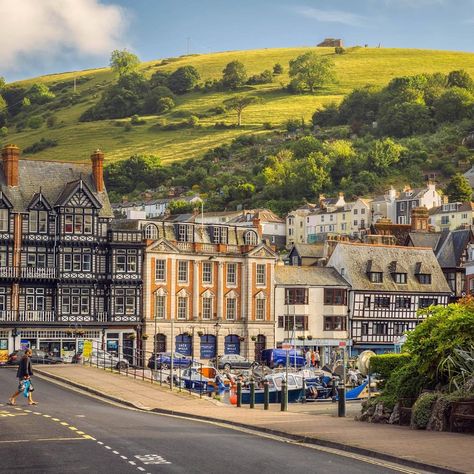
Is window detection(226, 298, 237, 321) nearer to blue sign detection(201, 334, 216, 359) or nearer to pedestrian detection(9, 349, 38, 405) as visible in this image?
blue sign detection(201, 334, 216, 359)

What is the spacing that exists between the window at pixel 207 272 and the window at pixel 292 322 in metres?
7.38

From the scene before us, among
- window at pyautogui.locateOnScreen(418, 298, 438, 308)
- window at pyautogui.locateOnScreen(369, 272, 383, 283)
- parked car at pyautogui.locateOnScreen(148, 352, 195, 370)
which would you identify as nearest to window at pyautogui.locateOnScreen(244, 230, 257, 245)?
window at pyautogui.locateOnScreen(369, 272, 383, 283)

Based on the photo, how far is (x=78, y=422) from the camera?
39.3 m

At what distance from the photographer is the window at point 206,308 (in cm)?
9912

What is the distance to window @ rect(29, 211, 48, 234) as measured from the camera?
92312 mm

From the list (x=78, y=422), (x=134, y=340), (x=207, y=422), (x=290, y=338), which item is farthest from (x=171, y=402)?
(x=290, y=338)

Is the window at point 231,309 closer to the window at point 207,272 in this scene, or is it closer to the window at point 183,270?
the window at point 207,272

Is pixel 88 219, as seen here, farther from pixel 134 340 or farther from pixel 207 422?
pixel 207 422

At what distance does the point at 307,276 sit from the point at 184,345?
1357cm

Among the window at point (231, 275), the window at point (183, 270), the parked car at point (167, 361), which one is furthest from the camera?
the window at point (231, 275)

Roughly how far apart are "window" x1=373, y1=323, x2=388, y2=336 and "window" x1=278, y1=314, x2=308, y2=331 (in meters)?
7.52

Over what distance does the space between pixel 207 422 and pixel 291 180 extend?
6202 inches

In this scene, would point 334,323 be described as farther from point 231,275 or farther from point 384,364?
point 384,364

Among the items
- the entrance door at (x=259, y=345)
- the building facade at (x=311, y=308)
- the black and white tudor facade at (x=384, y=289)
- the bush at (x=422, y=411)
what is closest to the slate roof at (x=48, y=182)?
the entrance door at (x=259, y=345)
